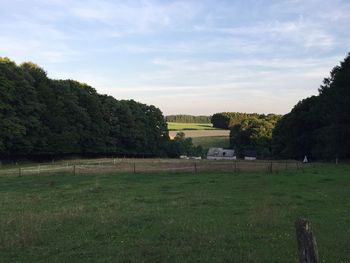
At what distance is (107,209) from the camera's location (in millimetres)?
19703

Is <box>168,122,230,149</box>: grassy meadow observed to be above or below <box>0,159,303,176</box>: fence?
above

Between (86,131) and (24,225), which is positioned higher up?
(86,131)

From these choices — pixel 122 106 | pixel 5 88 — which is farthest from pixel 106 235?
pixel 122 106

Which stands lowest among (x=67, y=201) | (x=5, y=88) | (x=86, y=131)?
(x=67, y=201)

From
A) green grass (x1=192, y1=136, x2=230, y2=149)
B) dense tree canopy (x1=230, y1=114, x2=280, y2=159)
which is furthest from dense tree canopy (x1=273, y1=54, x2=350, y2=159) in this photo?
green grass (x1=192, y1=136, x2=230, y2=149)

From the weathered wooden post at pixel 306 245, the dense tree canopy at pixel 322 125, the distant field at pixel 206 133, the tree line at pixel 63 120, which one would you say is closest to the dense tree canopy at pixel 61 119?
the tree line at pixel 63 120

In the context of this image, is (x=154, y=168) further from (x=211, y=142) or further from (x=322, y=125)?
(x=211, y=142)

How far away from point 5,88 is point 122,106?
36330 millimetres

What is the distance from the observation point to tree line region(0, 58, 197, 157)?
67.7 meters

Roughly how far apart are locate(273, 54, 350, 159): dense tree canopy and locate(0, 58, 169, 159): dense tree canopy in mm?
31807

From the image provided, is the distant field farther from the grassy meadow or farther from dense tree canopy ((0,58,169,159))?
dense tree canopy ((0,58,169,159))

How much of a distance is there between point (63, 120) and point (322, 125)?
4411 centimetres

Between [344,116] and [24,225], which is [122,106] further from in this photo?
[24,225]

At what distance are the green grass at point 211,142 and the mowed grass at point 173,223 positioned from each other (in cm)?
14611
